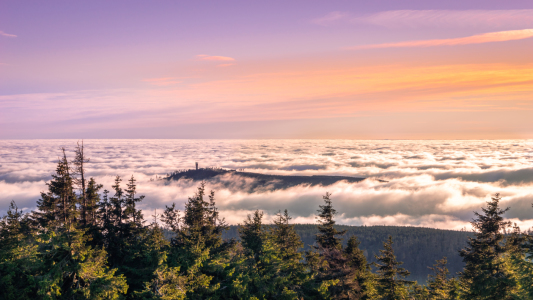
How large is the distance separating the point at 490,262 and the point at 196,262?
24.6 m

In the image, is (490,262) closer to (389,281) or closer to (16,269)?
(389,281)

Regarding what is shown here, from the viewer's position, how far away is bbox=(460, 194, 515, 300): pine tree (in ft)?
93.3

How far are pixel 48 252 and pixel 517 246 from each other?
1520 inches

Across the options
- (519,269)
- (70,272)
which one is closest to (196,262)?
(70,272)

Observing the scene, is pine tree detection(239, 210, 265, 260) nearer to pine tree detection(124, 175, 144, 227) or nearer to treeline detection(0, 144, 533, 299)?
treeline detection(0, 144, 533, 299)

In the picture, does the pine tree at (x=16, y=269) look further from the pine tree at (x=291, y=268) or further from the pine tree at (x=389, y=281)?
the pine tree at (x=389, y=281)

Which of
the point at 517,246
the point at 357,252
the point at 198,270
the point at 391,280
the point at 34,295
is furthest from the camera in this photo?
the point at 357,252

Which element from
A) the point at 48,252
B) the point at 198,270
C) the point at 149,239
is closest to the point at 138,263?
the point at 149,239

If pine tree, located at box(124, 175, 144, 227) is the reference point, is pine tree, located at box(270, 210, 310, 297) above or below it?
below

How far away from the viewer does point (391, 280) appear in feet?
108

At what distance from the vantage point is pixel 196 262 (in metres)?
28.1

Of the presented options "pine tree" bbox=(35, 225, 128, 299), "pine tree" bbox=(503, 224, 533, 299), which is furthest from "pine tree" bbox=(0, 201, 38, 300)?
"pine tree" bbox=(503, 224, 533, 299)

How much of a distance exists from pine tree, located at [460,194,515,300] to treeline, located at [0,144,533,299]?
0.08 m

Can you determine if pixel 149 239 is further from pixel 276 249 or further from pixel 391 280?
pixel 391 280
